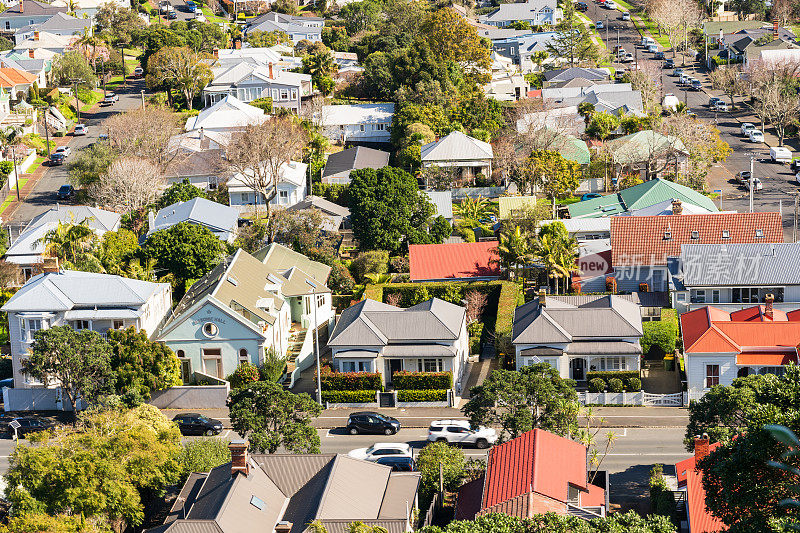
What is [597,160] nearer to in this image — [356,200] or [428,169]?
[428,169]

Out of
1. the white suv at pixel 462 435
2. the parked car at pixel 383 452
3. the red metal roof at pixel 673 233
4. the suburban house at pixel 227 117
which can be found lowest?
the suburban house at pixel 227 117

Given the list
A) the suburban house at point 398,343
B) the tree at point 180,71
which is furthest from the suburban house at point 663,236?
the tree at point 180,71

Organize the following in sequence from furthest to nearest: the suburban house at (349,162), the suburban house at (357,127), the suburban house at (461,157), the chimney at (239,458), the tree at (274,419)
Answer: the suburban house at (357,127), the suburban house at (461,157), the suburban house at (349,162), the tree at (274,419), the chimney at (239,458)

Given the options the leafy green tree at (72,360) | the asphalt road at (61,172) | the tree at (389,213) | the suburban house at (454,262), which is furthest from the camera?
the asphalt road at (61,172)

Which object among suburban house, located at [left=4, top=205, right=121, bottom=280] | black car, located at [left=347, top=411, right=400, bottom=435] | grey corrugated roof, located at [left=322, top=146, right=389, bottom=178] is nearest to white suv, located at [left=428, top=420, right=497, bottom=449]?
black car, located at [left=347, top=411, right=400, bottom=435]

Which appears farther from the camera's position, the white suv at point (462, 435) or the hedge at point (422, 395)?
the hedge at point (422, 395)

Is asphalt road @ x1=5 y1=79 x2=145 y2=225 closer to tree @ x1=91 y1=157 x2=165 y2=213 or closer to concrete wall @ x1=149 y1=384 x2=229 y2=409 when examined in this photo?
tree @ x1=91 y1=157 x2=165 y2=213

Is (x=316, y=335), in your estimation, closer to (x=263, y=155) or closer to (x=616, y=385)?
(x=616, y=385)

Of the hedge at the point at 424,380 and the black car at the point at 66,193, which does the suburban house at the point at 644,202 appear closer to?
the hedge at the point at 424,380
